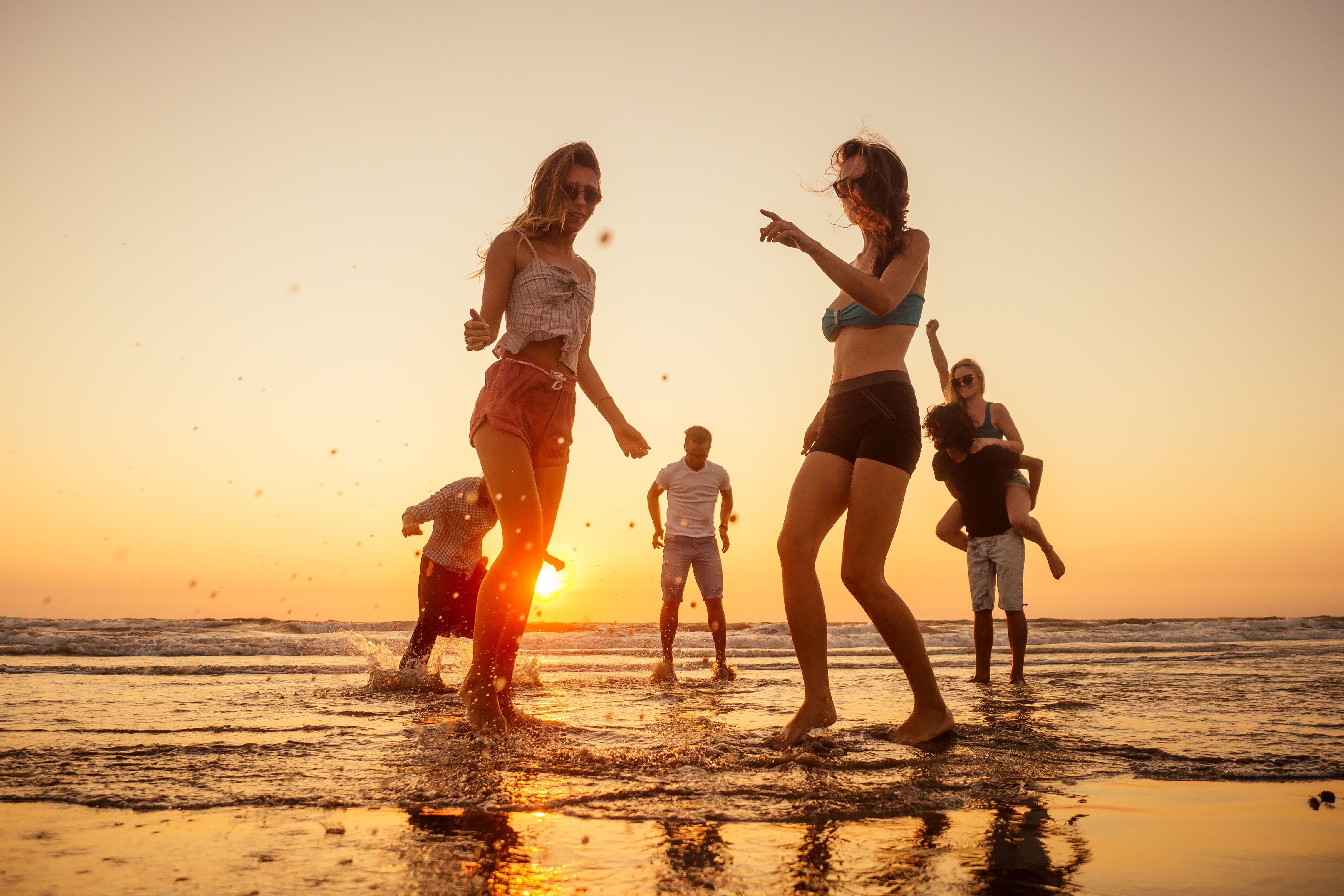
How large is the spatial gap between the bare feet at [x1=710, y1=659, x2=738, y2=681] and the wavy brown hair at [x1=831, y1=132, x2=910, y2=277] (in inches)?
173

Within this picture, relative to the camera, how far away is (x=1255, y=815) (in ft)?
7.30

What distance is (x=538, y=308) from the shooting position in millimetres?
3705

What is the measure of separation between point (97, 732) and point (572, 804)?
2486mm

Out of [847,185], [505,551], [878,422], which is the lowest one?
[505,551]

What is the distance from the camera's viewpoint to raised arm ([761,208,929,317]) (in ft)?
10.5

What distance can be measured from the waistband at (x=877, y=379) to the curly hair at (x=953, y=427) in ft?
9.92

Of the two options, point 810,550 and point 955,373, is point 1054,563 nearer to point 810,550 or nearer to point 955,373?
point 955,373

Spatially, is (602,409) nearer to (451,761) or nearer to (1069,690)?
(451,761)

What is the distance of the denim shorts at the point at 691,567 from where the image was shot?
7.74m

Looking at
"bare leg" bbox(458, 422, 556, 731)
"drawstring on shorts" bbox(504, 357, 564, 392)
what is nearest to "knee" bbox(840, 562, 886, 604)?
"bare leg" bbox(458, 422, 556, 731)

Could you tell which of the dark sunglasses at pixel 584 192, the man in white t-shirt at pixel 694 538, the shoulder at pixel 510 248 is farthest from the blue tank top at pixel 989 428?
the shoulder at pixel 510 248

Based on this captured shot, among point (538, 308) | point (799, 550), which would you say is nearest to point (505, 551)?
point (538, 308)

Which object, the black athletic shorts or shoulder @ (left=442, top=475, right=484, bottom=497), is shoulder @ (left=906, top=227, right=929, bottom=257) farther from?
shoulder @ (left=442, top=475, right=484, bottom=497)

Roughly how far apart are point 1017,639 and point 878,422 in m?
3.77
